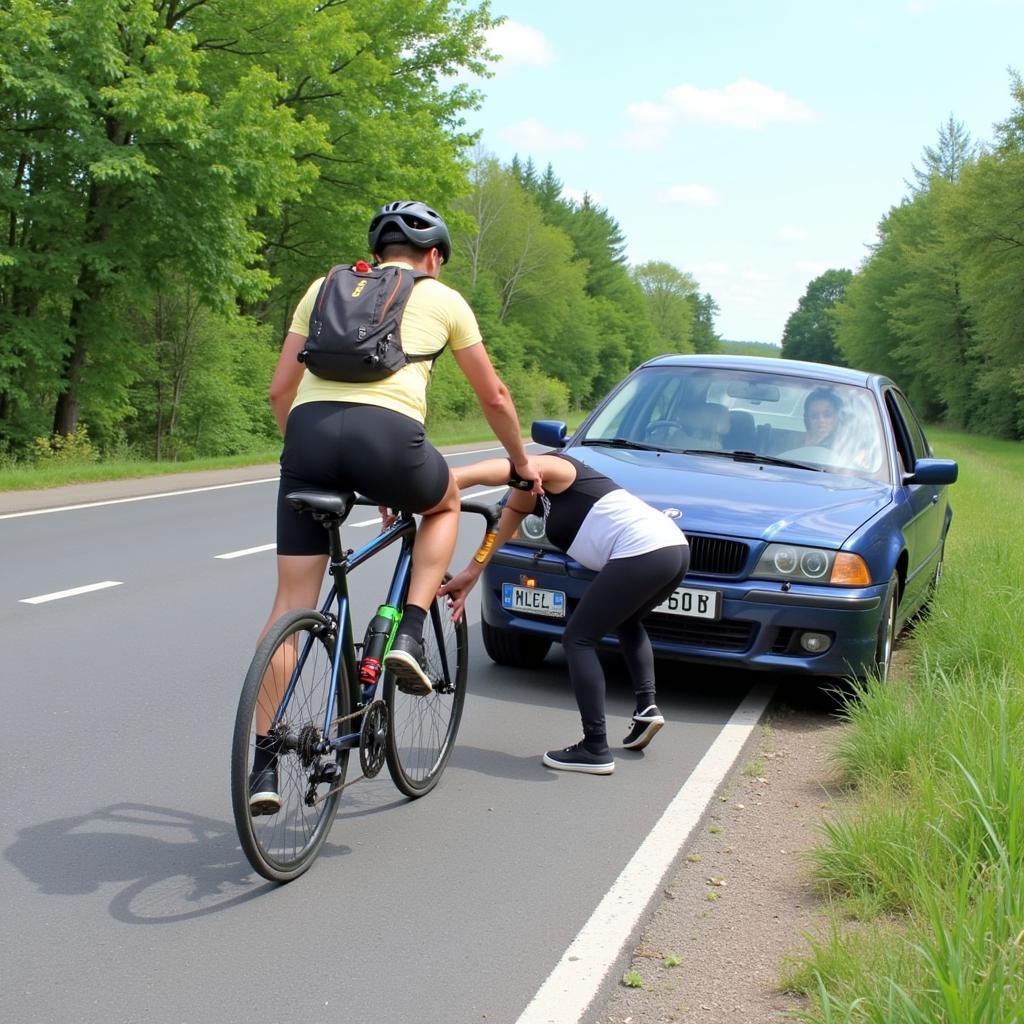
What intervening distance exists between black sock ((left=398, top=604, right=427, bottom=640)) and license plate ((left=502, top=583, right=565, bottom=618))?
233 centimetres

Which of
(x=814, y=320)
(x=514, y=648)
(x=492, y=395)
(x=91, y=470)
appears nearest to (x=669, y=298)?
(x=814, y=320)

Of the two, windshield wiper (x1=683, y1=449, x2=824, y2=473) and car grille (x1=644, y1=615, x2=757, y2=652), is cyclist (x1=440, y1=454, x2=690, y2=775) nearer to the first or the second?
car grille (x1=644, y1=615, x2=757, y2=652)

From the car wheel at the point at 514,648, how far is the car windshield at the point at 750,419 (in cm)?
135

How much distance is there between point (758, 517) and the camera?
677 centimetres

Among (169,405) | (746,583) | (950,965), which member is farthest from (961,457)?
(950,965)

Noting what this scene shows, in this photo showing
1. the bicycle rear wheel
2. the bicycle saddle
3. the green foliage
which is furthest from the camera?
the green foliage

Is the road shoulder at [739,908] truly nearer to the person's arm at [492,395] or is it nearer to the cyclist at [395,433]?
the cyclist at [395,433]

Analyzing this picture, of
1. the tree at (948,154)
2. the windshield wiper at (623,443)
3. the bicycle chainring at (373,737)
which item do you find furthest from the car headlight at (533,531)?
the tree at (948,154)

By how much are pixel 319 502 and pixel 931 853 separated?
83.5 inches

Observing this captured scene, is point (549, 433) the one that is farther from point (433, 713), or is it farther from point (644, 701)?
point (433, 713)

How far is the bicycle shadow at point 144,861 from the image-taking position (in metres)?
4.01

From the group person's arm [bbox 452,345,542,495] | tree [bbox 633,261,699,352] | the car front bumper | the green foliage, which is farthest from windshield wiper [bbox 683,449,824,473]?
tree [bbox 633,261,699,352]

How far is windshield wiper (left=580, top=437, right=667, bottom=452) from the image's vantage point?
802 centimetres

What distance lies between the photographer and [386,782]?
538 centimetres
